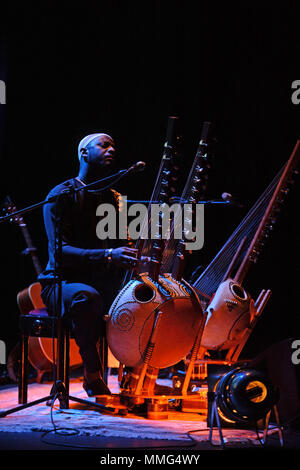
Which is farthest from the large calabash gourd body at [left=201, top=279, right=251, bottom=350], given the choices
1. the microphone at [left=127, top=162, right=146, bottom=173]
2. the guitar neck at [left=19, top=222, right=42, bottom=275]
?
the guitar neck at [left=19, top=222, right=42, bottom=275]

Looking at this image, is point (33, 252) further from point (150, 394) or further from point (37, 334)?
point (150, 394)

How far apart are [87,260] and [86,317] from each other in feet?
1.10

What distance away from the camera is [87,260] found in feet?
9.88

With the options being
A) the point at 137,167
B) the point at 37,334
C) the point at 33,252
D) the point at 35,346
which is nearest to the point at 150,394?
the point at 37,334

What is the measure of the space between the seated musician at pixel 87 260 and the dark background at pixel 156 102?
3.83 ft

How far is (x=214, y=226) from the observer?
4320 millimetres

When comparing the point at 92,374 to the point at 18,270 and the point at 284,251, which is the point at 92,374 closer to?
the point at 284,251

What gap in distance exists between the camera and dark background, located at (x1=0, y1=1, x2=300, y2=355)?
156 inches

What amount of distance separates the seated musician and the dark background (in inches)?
46.0

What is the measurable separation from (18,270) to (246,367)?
3.13 metres

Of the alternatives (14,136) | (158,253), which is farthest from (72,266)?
(14,136)

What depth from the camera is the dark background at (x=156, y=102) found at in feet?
13.0

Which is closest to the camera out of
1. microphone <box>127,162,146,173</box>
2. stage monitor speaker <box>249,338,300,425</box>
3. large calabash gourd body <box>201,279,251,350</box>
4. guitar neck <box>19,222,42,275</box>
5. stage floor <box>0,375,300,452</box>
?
stage floor <box>0,375,300,452</box>

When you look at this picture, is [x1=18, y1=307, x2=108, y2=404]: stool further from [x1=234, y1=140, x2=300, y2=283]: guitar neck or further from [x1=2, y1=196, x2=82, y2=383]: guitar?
[x1=234, y1=140, x2=300, y2=283]: guitar neck
